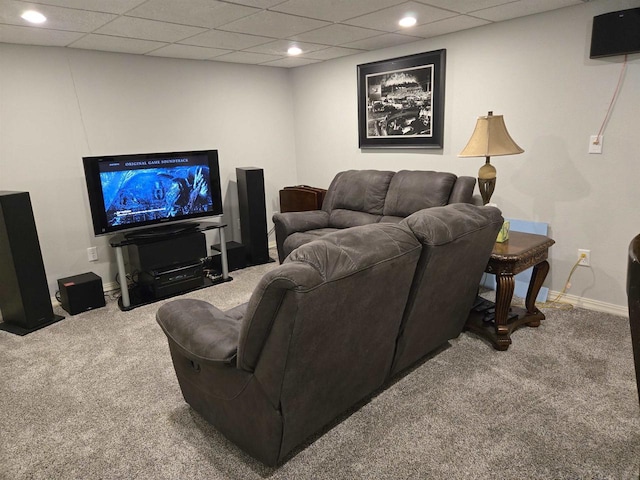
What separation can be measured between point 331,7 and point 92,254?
302 cm

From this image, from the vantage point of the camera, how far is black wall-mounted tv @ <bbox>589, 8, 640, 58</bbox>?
2627 mm

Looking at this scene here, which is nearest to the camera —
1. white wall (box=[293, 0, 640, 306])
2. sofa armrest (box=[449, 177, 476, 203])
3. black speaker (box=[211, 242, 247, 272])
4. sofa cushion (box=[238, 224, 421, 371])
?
sofa cushion (box=[238, 224, 421, 371])

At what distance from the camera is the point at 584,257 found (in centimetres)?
317

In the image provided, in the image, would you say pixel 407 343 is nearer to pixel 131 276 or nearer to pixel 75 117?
pixel 131 276

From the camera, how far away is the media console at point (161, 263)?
3648 millimetres

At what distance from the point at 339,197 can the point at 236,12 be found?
2060 mm

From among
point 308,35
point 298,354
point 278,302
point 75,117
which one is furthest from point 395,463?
point 75,117

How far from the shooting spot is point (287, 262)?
56.1 inches

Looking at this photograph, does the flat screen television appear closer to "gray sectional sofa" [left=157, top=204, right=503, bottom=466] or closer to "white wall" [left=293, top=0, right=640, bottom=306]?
"gray sectional sofa" [left=157, top=204, right=503, bottom=466]

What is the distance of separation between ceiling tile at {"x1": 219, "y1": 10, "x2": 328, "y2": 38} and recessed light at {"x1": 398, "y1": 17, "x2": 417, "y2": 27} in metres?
0.58

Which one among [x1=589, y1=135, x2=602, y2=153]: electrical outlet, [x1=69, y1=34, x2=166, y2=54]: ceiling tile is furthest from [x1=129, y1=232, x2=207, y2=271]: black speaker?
[x1=589, y1=135, x2=602, y2=153]: electrical outlet

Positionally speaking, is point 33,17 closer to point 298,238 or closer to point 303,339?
point 298,238

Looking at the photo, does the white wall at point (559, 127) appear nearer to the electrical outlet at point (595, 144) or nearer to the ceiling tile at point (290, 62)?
the electrical outlet at point (595, 144)

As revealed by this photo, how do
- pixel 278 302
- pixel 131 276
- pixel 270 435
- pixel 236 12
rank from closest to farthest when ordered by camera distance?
pixel 278 302, pixel 270 435, pixel 236 12, pixel 131 276
